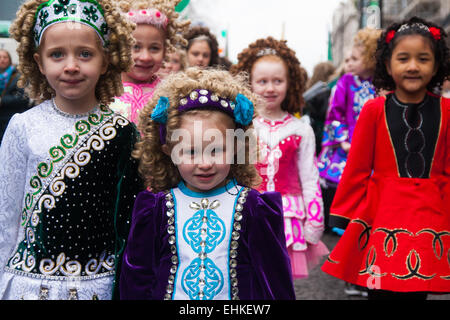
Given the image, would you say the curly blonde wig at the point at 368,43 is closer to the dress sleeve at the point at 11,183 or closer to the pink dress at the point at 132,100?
the pink dress at the point at 132,100

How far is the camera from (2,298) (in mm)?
2285

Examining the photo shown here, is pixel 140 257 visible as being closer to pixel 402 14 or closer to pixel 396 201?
pixel 396 201

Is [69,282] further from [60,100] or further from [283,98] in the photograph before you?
[283,98]

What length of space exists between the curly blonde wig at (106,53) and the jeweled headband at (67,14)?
0.05 m

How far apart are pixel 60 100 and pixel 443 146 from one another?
6.80 feet

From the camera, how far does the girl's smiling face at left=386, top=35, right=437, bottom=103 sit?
10.2ft

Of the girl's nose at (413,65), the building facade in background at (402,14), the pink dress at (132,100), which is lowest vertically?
the pink dress at (132,100)

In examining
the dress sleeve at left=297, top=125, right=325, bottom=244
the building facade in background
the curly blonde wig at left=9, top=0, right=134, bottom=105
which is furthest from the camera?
the building facade in background

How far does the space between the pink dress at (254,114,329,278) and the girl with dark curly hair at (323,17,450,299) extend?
0.38 metres

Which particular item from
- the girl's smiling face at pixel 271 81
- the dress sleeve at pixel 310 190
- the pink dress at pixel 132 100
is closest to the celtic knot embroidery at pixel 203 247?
the pink dress at pixel 132 100

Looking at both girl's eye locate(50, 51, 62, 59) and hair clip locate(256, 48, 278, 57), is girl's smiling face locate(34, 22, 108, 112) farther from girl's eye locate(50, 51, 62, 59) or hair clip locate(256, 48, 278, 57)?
hair clip locate(256, 48, 278, 57)

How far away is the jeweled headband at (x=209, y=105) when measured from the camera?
7.67ft

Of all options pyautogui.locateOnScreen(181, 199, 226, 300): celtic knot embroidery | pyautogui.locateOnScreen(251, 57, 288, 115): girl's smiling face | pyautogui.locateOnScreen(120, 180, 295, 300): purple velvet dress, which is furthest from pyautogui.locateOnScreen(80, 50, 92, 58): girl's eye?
pyautogui.locateOnScreen(251, 57, 288, 115): girl's smiling face

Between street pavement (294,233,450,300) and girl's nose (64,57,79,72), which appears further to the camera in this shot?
street pavement (294,233,450,300)
